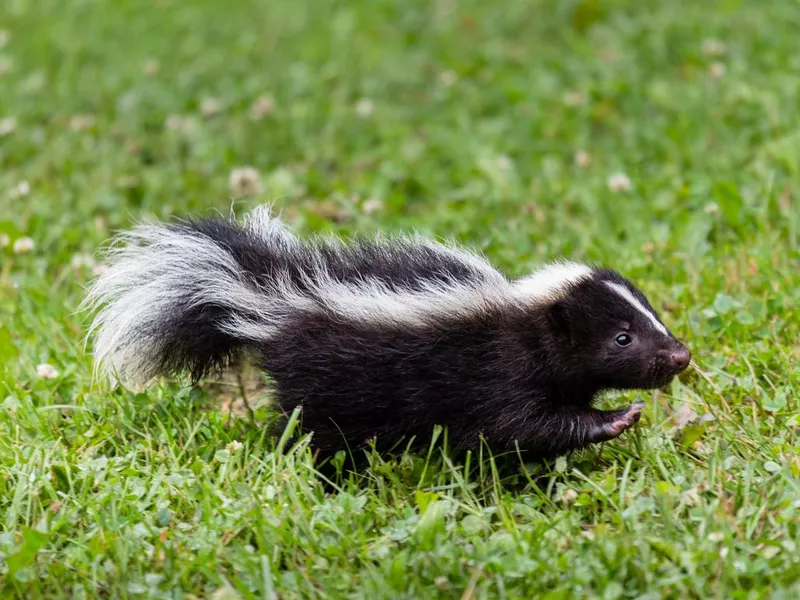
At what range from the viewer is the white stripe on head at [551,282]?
495cm

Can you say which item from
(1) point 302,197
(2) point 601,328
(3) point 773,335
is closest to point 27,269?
(1) point 302,197

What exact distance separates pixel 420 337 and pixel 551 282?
0.66 m

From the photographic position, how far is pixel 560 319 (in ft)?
15.9

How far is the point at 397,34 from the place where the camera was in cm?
1072

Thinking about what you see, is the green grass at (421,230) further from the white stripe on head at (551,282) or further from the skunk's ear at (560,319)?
the white stripe on head at (551,282)

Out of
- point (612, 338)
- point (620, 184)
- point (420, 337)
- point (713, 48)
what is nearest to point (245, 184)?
point (620, 184)

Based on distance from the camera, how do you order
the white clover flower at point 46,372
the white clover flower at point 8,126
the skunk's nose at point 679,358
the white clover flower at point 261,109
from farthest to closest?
1. the white clover flower at point 261,109
2. the white clover flower at point 8,126
3. the white clover flower at point 46,372
4. the skunk's nose at point 679,358

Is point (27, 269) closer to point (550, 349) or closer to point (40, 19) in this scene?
point (550, 349)

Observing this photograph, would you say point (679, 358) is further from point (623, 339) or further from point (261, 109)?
point (261, 109)

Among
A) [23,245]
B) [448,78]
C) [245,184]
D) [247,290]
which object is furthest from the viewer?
[448,78]

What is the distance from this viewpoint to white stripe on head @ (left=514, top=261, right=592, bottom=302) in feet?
16.2

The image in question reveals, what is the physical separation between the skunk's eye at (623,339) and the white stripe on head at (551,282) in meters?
0.30

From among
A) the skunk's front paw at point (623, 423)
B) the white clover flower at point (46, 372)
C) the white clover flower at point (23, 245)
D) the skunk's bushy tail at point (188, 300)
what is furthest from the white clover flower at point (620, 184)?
the white clover flower at point (46, 372)

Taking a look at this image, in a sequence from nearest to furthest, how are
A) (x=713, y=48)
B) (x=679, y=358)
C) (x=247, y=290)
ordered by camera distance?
(x=679, y=358)
(x=247, y=290)
(x=713, y=48)
